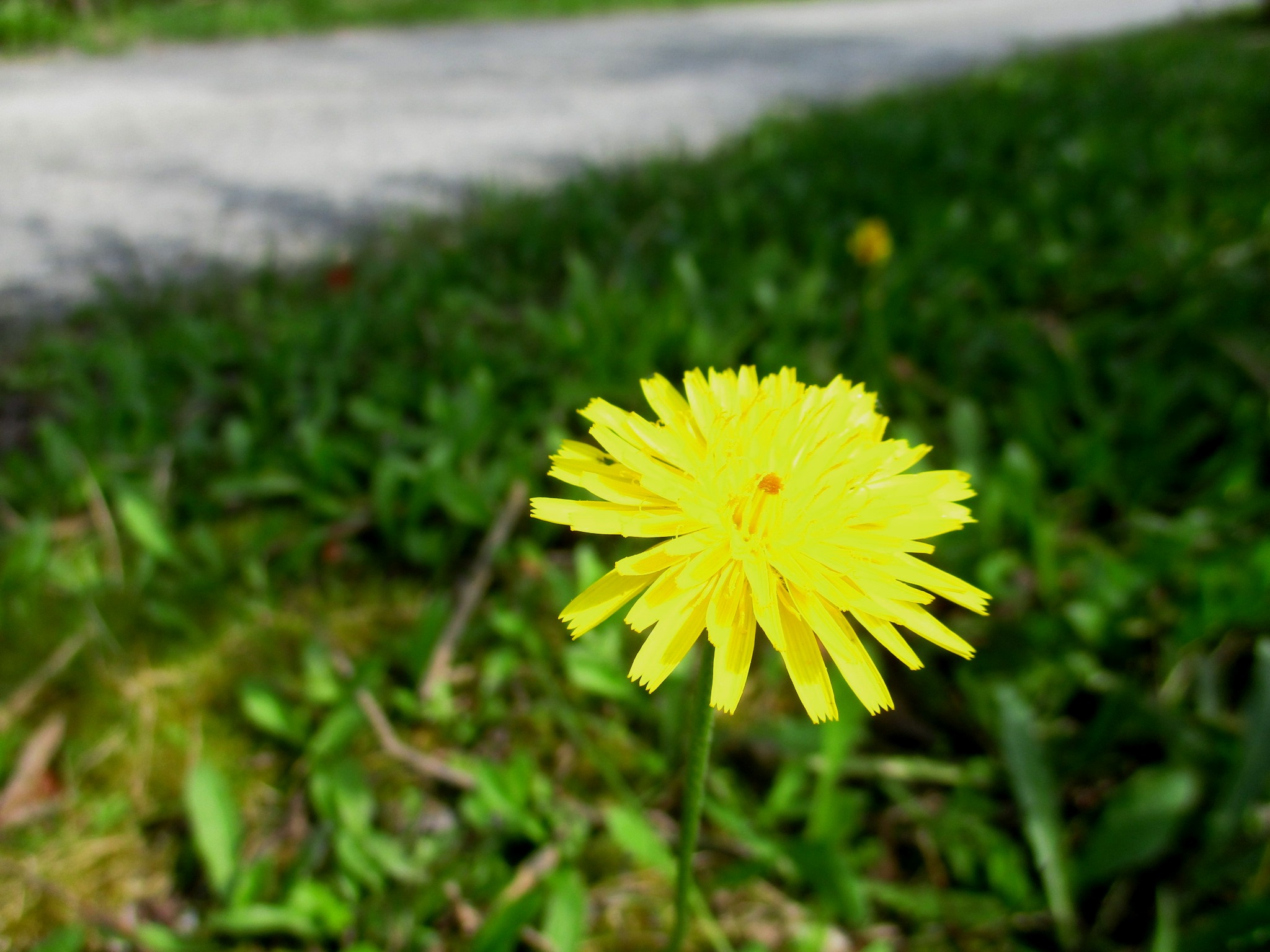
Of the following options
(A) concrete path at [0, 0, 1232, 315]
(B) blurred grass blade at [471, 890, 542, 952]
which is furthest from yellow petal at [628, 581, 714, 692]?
(A) concrete path at [0, 0, 1232, 315]

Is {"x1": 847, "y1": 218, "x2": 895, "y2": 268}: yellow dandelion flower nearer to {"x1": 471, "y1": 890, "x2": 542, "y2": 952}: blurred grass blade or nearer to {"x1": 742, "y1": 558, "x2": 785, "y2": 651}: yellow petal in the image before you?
{"x1": 742, "y1": 558, "x2": 785, "y2": 651}: yellow petal

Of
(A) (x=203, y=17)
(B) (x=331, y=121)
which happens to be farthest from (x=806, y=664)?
(A) (x=203, y=17)

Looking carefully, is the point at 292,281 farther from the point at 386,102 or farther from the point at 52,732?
the point at 386,102

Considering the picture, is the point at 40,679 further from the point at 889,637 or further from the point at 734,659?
the point at 889,637

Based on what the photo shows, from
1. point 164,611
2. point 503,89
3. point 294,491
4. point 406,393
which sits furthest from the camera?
point 503,89

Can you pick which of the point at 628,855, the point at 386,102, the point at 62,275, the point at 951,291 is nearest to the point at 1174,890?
the point at 628,855

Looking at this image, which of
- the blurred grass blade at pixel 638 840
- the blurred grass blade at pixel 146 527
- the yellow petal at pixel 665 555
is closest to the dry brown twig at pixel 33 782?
the blurred grass blade at pixel 146 527
